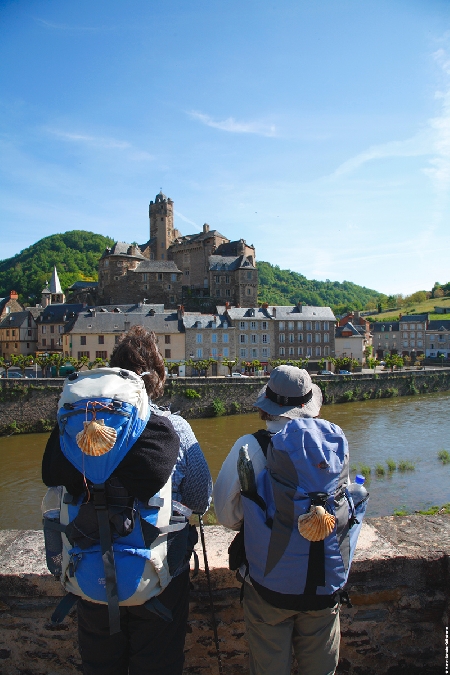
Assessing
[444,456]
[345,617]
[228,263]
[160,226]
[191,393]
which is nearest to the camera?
[345,617]

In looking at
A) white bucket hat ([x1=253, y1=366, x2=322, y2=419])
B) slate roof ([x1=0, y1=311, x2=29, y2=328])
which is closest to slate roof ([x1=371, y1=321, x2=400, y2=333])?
slate roof ([x1=0, y1=311, x2=29, y2=328])

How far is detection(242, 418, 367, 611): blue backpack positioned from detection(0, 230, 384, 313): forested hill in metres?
82.0

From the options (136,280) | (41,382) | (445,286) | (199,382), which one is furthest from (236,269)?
(445,286)

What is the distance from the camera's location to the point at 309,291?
124 meters

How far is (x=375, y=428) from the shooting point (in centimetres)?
2362

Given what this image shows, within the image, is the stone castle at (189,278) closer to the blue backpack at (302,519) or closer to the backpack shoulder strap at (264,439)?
the backpack shoulder strap at (264,439)

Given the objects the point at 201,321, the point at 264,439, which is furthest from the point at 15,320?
the point at 264,439

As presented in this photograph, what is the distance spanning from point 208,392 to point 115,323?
13.3m

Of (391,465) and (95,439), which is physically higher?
(95,439)

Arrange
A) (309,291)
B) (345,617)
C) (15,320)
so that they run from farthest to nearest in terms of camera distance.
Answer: (309,291)
(15,320)
(345,617)

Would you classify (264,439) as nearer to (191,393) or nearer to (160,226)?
(191,393)

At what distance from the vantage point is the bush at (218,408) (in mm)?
27828

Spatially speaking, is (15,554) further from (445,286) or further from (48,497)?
(445,286)

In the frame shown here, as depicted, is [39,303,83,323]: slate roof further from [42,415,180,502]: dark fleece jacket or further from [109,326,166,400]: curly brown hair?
[42,415,180,502]: dark fleece jacket
